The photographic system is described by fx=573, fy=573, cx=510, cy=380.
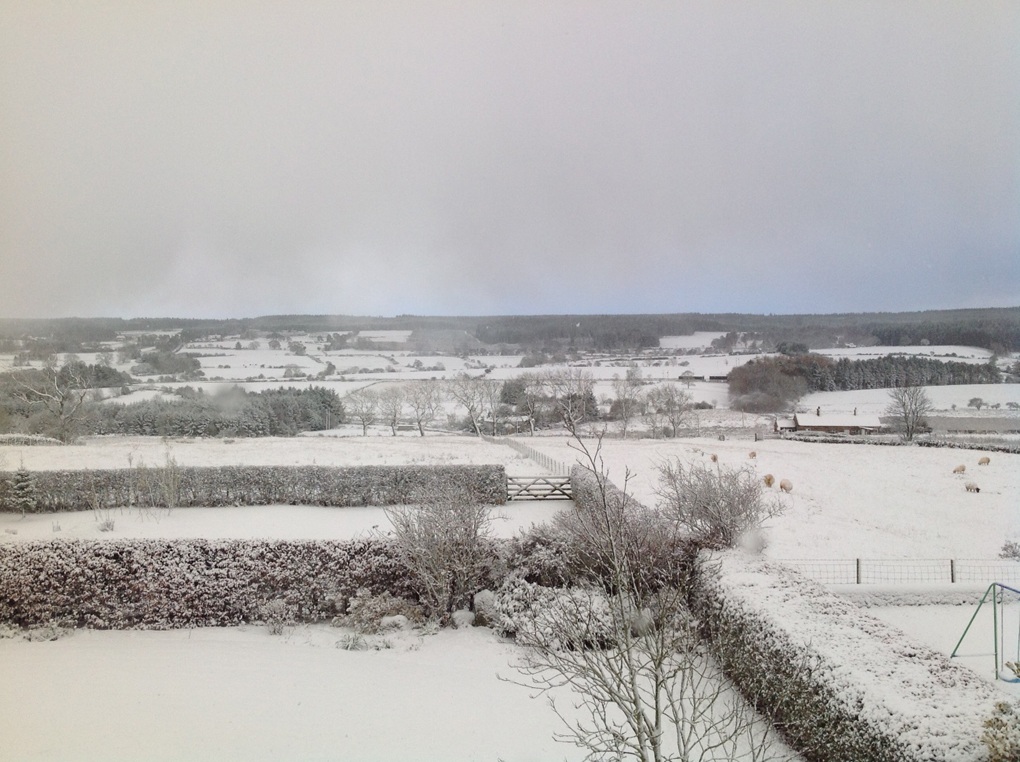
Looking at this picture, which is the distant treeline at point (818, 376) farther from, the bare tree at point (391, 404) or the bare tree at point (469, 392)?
the bare tree at point (391, 404)

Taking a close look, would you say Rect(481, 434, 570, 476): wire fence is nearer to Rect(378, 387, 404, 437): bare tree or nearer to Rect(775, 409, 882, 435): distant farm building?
Rect(378, 387, 404, 437): bare tree

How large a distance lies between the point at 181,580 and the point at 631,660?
22.9 ft

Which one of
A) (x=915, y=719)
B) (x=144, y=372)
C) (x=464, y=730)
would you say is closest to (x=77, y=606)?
(x=464, y=730)

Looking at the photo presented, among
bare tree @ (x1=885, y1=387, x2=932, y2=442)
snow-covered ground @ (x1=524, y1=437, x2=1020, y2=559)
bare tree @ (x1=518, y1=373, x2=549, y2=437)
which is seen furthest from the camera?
bare tree @ (x1=518, y1=373, x2=549, y2=437)

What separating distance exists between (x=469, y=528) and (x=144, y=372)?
2122 cm

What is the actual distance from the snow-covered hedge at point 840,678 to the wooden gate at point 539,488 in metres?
8.52

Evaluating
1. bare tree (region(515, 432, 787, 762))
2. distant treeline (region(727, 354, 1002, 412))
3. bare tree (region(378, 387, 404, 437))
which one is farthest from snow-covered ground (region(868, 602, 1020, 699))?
bare tree (region(378, 387, 404, 437))

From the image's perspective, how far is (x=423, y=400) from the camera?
33.8 m

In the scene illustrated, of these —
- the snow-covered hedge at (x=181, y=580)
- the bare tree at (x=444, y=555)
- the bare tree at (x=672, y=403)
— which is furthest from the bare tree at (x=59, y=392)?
the bare tree at (x=672, y=403)

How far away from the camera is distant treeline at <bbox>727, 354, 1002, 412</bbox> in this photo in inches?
1021

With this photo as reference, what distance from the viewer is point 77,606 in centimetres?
755

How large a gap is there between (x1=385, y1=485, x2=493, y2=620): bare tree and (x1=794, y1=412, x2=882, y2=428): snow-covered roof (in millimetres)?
27296

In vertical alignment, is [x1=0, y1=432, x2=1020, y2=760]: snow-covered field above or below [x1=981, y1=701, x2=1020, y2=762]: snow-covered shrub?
below

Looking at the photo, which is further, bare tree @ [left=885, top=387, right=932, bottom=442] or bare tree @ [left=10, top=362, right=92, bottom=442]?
bare tree @ [left=885, top=387, right=932, bottom=442]
